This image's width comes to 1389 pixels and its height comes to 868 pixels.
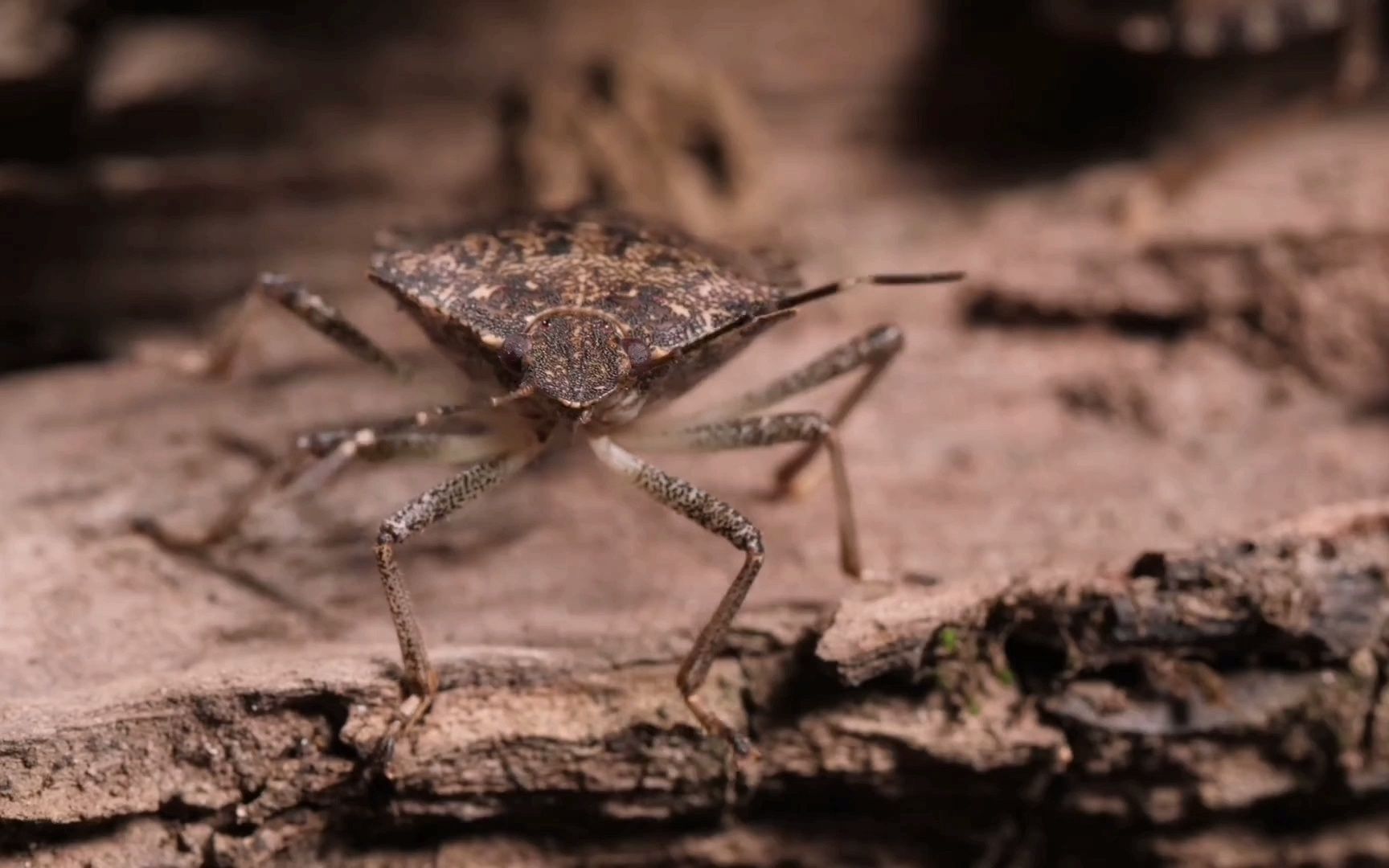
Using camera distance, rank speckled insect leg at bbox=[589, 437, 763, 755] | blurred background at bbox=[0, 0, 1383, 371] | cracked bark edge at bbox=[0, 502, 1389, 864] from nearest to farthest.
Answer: cracked bark edge at bbox=[0, 502, 1389, 864] < speckled insect leg at bbox=[589, 437, 763, 755] < blurred background at bbox=[0, 0, 1383, 371]

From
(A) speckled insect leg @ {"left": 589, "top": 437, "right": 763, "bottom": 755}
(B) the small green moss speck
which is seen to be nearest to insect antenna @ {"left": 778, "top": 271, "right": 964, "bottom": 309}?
(A) speckled insect leg @ {"left": 589, "top": 437, "right": 763, "bottom": 755}

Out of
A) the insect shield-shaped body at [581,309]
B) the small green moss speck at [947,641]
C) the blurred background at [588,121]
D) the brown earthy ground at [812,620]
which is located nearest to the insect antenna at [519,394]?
the insect shield-shaped body at [581,309]

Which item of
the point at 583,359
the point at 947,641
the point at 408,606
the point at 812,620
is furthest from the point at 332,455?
the point at 947,641

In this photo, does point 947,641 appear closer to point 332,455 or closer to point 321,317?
point 332,455

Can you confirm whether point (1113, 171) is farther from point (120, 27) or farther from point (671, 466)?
point (120, 27)

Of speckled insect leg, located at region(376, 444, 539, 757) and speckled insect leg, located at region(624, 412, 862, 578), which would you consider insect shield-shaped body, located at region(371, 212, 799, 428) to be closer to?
speckled insect leg, located at region(624, 412, 862, 578)

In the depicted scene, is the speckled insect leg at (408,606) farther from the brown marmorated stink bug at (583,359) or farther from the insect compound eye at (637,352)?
the insect compound eye at (637,352)
